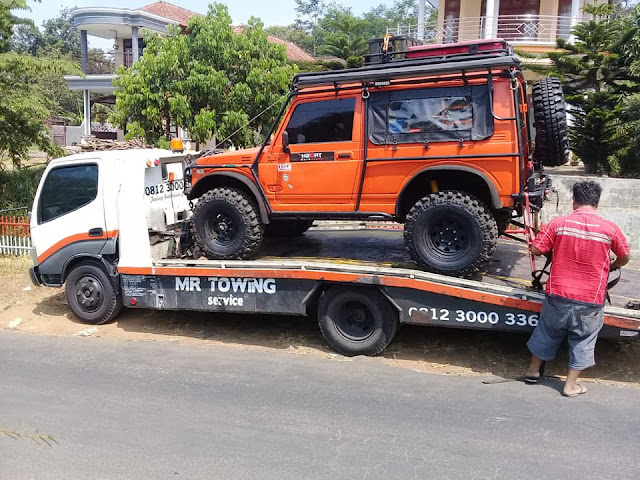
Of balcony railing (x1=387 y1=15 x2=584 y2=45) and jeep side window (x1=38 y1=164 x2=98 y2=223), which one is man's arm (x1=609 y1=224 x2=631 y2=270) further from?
balcony railing (x1=387 y1=15 x2=584 y2=45)

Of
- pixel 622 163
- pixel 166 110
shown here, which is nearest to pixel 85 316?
pixel 166 110

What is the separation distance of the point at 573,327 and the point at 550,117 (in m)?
2.25

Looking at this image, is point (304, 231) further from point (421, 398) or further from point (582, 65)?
point (582, 65)

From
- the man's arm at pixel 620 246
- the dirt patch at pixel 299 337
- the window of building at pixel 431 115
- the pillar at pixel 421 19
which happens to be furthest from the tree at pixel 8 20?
the pillar at pixel 421 19

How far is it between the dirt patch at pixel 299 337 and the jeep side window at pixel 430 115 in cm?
230

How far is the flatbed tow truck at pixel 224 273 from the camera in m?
5.63

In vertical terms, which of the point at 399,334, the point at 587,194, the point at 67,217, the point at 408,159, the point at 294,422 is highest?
the point at 408,159

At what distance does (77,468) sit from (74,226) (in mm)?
3987

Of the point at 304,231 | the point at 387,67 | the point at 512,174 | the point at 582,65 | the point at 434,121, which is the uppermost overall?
the point at 582,65

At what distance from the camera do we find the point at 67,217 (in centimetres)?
737

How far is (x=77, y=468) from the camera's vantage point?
4.02 m

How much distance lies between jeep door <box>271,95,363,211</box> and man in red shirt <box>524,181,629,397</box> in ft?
6.90

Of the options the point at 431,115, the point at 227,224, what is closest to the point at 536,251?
the point at 431,115

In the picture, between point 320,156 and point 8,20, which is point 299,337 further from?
point 8,20
